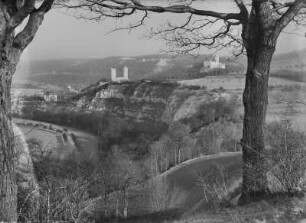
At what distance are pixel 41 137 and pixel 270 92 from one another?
568cm

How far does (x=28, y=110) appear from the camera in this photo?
332 inches

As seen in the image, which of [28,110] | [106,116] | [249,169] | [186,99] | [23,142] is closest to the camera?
[249,169]

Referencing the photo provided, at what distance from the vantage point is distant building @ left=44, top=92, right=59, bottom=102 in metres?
9.07

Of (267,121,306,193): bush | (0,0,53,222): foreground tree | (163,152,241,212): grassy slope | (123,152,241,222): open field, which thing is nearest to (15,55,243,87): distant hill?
(163,152,241,212): grassy slope

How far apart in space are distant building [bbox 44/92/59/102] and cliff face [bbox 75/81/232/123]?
1.56 ft

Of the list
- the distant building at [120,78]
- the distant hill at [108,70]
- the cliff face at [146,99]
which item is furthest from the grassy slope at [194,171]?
the distant building at [120,78]

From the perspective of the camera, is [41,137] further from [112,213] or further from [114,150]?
[112,213]

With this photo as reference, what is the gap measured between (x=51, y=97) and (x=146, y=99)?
2.20 m

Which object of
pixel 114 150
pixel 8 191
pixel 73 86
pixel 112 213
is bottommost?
pixel 112 213

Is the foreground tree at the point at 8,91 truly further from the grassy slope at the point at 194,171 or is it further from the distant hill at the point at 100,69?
the distant hill at the point at 100,69

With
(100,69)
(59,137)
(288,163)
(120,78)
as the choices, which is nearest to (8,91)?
(288,163)

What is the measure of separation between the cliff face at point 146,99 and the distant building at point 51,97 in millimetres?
476

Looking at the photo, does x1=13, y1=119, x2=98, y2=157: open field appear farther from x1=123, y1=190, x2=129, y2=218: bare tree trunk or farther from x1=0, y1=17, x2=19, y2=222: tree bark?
x1=0, y1=17, x2=19, y2=222: tree bark

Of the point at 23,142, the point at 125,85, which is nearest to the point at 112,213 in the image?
the point at 23,142
